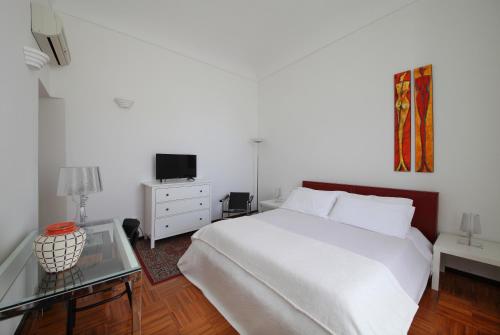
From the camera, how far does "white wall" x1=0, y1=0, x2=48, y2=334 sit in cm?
117

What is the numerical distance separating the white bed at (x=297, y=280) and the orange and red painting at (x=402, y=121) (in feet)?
2.82

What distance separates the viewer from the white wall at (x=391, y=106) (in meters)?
1.98

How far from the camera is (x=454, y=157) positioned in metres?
2.15

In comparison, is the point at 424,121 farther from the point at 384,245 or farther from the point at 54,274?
→ the point at 54,274

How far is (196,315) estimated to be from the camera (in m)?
1.67

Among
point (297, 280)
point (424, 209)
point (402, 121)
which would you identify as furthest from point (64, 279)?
point (402, 121)

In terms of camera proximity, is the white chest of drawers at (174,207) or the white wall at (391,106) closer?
the white wall at (391,106)

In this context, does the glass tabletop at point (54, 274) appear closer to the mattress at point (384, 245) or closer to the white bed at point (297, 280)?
the white bed at point (297, 280)

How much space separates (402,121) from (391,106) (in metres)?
0.25

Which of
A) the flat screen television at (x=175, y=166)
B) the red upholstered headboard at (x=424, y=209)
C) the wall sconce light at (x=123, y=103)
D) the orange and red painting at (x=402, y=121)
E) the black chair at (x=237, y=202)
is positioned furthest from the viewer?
the black chair at (x=237, y=202)

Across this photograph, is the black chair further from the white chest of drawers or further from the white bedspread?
the white bedspread

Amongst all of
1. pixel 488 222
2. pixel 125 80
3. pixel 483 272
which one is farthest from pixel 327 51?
pixel 483 272

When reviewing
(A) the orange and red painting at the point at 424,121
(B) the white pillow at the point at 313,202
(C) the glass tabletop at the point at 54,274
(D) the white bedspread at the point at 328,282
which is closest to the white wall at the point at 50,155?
(C) the glass tabletop at the point at 54,274

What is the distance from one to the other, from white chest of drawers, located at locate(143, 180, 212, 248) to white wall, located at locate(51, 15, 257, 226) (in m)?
0.40
